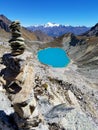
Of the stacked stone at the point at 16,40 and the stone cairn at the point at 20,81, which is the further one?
the stacked stone at the point at 16,40

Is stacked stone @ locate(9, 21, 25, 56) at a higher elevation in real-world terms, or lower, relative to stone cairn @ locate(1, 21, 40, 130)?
higher

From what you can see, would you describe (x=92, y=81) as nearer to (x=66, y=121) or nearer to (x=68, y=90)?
(x=68, y=90)

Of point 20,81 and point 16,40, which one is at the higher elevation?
point 16,40

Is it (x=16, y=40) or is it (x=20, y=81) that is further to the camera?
(x=16, y=40)

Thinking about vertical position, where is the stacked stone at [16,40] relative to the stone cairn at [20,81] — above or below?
above

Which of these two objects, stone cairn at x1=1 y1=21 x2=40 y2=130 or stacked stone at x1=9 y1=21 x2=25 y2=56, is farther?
stacked stone at x1=9 y1=21 x2=25 y2=56

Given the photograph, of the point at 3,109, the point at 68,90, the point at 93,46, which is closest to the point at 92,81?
the point at 68,90
